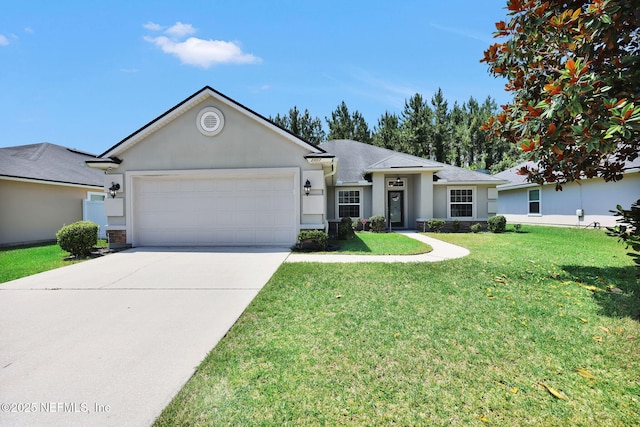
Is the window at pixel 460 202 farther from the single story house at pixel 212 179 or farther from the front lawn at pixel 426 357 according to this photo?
the front lawn at pixel 426 357

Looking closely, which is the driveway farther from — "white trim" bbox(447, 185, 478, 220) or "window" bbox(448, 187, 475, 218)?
"window" bbox(448, 187, 475, 218)

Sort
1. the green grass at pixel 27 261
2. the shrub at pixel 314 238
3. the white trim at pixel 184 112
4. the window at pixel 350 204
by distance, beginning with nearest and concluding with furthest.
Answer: the green grass at pixel 27 261, the shrub at pixel 314 238, the white trim at pixel 184 112, the window at pixel 350 204

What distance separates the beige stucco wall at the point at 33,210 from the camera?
1123 cm

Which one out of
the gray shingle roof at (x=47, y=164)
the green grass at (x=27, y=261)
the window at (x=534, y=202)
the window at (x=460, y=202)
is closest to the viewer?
the green grass at (x=27, y=261)

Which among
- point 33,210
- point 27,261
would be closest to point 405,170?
point 27,261

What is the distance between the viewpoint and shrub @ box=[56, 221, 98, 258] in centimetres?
823

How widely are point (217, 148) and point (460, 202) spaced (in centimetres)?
1267

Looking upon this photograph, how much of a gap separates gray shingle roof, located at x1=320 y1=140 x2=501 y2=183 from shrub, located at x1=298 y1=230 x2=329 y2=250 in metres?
6.66

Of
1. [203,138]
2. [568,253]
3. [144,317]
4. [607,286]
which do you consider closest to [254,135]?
[203,138]

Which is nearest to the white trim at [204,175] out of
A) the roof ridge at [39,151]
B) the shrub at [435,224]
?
the shrub at [435,224]

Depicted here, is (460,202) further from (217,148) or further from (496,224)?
(217,148)

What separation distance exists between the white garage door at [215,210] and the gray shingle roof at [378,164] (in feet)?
20.8

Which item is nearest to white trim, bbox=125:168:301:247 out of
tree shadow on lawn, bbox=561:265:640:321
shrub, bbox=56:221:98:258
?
shrub, bbox=56:221:98:258

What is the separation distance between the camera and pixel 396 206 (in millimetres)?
16531
